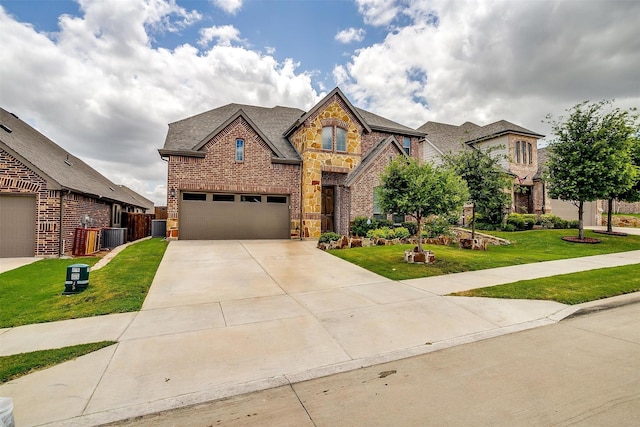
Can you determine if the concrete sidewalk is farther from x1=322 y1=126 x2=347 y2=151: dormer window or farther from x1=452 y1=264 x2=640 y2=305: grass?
x1=322 y1=126 x2=347 y2=151: dormer window

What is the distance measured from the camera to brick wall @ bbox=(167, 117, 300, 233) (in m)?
16.6

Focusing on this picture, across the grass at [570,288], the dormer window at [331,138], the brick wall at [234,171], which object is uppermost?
the dormer window at [331,138]

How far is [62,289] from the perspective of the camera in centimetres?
776

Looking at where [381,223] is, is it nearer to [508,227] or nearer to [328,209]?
[328,209]

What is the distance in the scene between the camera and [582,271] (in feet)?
31.2

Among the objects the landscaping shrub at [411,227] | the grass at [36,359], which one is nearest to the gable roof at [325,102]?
the landscaping shrub at [411,227]

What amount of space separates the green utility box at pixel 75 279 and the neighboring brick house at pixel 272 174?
30.9 feet

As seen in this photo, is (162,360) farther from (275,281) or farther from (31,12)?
(31,12)

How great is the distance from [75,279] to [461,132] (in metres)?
29.9

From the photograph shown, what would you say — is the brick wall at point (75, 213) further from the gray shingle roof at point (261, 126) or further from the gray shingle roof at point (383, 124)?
the gray shingle roof at point (383, 124)

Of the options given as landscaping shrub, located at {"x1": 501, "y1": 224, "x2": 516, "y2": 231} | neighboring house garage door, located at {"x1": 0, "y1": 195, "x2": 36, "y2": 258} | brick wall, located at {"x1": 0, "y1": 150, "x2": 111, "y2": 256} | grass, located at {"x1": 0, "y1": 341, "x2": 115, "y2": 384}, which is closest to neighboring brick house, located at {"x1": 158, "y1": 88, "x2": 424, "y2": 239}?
brick wall, located at {"x1": 0, "y1": 150, "x2": 111, "y2": 256}

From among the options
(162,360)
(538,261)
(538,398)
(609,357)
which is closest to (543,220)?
(538,261)

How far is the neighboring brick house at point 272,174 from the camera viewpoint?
16875mm

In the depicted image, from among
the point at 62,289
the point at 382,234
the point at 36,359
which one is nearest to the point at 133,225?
the point at 62,289
